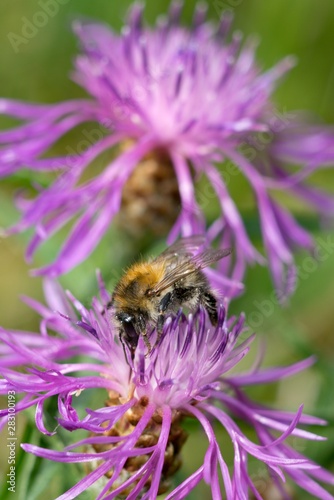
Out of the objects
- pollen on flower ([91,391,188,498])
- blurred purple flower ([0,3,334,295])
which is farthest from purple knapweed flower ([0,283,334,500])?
blurred purple flower ([0,3,334,295])

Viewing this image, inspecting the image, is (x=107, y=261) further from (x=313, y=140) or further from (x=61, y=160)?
(x=313, y=140)

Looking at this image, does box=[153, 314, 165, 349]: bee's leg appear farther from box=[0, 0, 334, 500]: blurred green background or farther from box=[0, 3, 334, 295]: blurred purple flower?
box=[0, 0, 334, 500]: blurred green background

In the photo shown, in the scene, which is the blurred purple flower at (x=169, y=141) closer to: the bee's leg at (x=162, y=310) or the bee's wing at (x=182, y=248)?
the bee's wing at (x=182, y=248)

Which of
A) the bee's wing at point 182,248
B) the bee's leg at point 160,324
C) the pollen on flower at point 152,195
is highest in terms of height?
the pollen on flower at point 152,195

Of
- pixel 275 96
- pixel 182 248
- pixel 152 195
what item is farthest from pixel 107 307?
pixel 275 96

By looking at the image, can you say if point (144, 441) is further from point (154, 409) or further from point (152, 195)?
point (152, 195)

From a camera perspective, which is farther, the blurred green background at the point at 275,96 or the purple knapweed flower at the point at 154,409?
the blurred green background at the point at 275,96

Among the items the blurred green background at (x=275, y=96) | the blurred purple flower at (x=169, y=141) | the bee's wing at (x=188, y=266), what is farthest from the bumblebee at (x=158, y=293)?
the blurred green background at (x=275, y=96)
